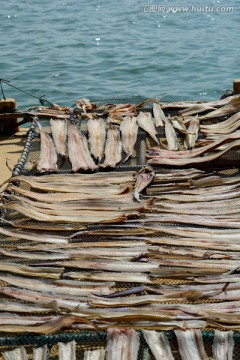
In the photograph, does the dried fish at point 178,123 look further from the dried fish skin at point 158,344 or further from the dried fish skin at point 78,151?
the dried fish skin at point 158,344

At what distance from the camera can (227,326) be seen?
464cm

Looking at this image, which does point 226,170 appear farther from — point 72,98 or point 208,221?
point 72,98

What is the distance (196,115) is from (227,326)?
198 inches

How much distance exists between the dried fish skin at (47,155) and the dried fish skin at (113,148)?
2.07 ft

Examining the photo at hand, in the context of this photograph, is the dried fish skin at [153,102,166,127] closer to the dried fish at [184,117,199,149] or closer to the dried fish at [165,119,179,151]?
the dried fish at [165,119,179,151]

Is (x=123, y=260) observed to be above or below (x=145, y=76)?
above

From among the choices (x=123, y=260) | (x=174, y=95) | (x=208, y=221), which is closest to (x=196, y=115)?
(x=208, y=221)

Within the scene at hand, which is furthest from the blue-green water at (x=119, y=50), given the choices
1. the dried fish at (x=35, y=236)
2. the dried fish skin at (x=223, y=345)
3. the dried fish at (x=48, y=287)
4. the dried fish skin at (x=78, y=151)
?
the dried fish skin at (x=223, y=345)

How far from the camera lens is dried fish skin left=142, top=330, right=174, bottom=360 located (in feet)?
14.4

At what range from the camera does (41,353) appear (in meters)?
4.52

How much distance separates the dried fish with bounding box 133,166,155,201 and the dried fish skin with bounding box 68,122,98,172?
635 mm

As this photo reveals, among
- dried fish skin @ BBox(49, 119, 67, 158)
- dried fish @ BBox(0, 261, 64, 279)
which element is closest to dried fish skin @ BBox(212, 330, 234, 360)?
dried fish @ BBox(0, 261, 64, 279)

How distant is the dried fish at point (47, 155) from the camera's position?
766 cm

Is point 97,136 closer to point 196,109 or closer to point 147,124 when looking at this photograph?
point 147,124
